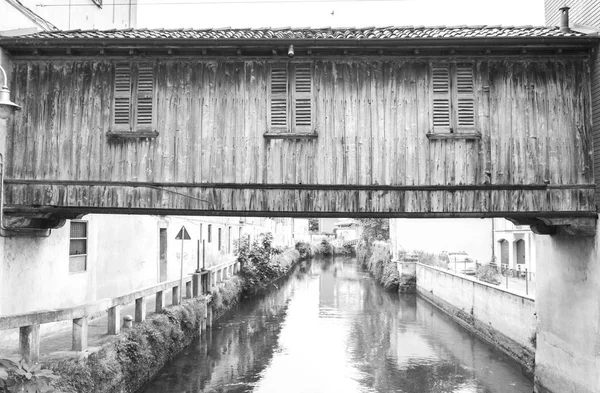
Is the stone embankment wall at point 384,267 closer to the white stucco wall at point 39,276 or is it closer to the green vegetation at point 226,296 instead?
the green vegetation at point 226,296

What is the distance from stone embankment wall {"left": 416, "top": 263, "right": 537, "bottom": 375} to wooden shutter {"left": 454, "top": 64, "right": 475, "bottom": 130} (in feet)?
20.3

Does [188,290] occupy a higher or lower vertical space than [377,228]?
lower

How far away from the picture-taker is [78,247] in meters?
11.9

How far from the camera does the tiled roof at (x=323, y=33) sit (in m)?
8.29

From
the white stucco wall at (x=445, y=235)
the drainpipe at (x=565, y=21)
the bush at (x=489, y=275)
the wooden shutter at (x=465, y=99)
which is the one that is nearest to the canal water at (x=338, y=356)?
the bush at (x=489, y=275)

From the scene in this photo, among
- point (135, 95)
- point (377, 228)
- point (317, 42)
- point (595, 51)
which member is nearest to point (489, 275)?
point (595, 51)

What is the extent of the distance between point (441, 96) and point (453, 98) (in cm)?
21

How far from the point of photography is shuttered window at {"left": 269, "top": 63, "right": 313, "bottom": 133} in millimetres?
8734

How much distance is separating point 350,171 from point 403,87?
5.89 ft

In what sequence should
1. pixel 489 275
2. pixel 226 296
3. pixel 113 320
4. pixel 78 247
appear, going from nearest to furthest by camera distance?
1. pixel 113 320
2. pixel 78 247
3. pixel 489 275
4. pixel 226 296

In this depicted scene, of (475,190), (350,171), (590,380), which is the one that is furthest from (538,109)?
(590,380)

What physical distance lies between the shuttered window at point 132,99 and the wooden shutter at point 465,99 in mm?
5503

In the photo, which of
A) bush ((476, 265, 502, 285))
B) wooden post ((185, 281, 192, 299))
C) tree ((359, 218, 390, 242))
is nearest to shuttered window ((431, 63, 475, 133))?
bush ((476, 265, 502, 285))

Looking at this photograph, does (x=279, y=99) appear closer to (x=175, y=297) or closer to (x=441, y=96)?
(x=441, y=96)
